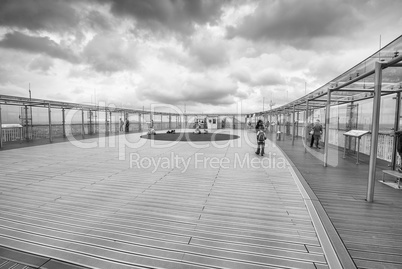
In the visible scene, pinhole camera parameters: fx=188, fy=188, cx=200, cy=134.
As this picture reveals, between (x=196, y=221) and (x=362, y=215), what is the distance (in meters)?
2.66

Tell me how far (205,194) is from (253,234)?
5.13 feet

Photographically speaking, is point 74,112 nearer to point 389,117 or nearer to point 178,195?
point 178,195

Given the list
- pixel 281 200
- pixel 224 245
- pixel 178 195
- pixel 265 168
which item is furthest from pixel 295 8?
pixel 224 245

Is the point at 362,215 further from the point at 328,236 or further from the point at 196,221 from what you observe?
the point at 196,221

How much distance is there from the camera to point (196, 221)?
9.30 ft

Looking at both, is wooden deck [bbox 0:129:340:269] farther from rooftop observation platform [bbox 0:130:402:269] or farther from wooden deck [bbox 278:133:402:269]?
wooden deck [bbox 278:133:402:269]

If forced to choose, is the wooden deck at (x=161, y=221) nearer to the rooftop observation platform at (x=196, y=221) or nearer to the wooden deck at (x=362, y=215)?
the rooftop observation platform at (x=196, y=221)

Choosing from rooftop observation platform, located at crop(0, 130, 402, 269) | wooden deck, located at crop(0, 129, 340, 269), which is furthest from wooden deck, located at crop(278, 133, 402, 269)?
wooden deck, located at crop(0, 129, 340, 269)

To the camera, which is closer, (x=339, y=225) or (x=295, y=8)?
(x=339, y=225)

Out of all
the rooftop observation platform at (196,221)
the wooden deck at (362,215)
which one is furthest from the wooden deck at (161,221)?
the wooden deck at (362,215)

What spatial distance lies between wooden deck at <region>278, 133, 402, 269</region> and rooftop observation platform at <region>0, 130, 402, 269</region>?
13mm

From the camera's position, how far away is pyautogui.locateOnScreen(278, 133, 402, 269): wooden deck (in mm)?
2086

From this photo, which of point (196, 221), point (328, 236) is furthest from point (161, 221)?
point (328, 236)

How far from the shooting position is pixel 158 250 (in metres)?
→ 2.17
